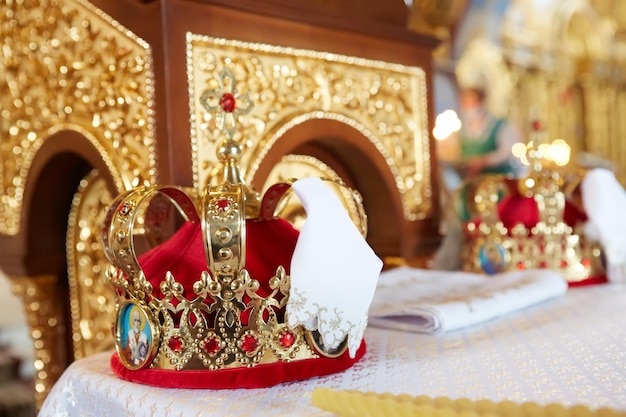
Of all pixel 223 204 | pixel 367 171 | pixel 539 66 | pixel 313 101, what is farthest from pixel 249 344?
pixel 539 66

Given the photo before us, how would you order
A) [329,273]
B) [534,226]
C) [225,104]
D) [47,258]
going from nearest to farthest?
[329,273], [225,104], [534,226], [47,258]

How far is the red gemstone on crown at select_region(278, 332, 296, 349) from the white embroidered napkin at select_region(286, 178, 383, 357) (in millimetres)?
27

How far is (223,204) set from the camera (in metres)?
0.87

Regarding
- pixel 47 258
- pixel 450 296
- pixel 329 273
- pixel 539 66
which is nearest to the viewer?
pixel 329 273

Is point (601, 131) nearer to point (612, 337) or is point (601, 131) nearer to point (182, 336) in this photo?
point (612, 337)

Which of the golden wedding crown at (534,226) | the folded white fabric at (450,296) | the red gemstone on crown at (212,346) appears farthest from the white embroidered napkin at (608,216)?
the red gemstone on crown at (212,346)

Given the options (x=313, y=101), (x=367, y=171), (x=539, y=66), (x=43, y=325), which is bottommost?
(x=43, y=325)

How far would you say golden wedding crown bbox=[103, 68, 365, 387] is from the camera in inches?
33.7

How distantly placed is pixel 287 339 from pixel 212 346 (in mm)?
102

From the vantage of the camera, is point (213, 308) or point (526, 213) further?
point (526, 213)

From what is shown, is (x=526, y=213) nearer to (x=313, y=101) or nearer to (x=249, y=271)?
(x=313, y=101)

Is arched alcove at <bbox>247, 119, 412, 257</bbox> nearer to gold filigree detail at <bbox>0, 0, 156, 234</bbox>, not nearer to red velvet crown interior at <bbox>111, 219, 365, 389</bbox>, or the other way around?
gold filigree detail at <bbox>0, 0, 156, 234</bbox>

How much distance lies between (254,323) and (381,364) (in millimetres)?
215

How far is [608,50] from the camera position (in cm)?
593
